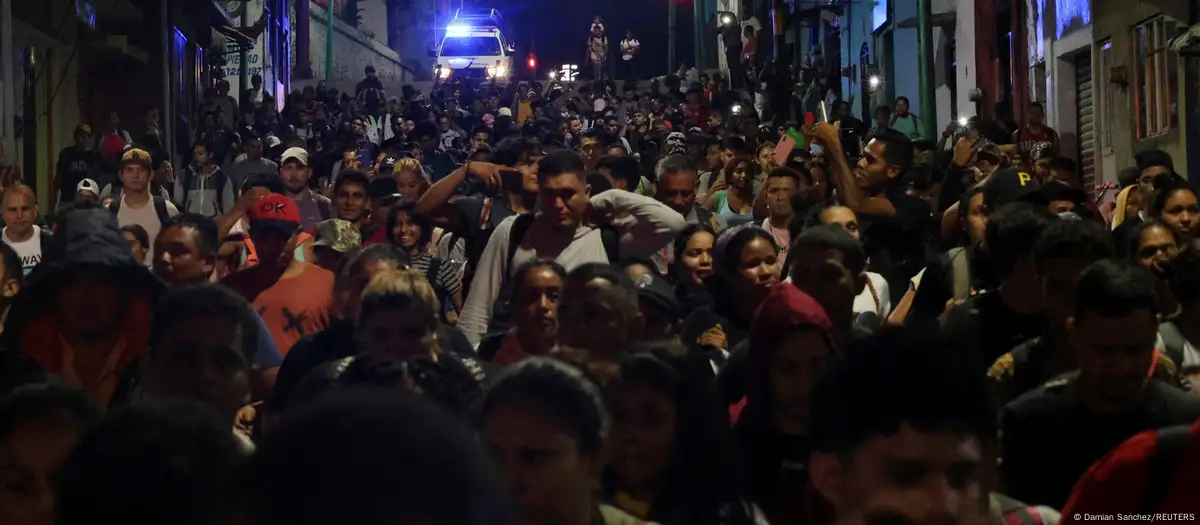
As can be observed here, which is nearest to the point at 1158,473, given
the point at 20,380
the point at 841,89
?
the point at 20,380

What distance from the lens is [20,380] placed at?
4.61 meters

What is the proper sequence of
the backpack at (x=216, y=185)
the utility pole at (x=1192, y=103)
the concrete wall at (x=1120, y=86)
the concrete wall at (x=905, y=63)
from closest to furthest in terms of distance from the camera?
the backpack at (x=216, y=185), the utility pole at (x=1192, y=103), the concrete wall at (x=1120, y=86), the concrete wall at (x=905, y=63)

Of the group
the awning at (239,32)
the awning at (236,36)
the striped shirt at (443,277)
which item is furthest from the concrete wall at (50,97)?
the striped shirt at (443,277)

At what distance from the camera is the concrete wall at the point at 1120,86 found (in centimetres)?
1828

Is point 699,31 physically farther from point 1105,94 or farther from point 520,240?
point 520,240

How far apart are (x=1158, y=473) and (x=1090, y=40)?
18.1 meters

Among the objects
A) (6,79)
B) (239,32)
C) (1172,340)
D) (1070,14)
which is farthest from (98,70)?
(1172,340)

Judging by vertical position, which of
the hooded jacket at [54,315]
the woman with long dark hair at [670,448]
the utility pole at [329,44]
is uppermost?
the utility pole at [329,44]

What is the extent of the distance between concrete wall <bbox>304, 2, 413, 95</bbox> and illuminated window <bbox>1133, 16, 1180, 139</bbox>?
116 ft

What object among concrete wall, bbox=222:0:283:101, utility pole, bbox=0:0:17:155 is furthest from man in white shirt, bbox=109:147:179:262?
concrete wall, bbox=222:0:283:101

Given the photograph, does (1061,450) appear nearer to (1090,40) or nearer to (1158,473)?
(1158,473)

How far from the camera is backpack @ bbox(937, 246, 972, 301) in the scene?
7243 mm

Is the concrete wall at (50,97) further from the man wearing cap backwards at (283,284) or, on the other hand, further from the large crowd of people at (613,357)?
the man wearing cap backwards at (283,284)

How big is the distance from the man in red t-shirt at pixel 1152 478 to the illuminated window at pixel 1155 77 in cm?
1449
